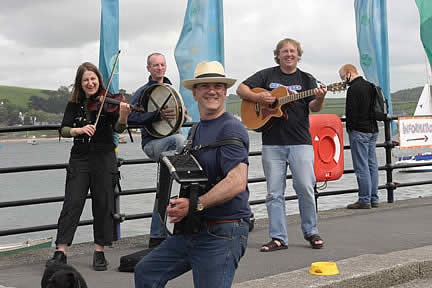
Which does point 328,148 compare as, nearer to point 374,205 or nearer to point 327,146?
point 327,146

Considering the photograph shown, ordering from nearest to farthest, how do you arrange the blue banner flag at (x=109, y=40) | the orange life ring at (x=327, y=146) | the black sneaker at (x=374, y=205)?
1. the blue banner flag at (x=109, y=40)
2. the orange life ring at (x=327, y=146)
3. the black sneaker at (x=374, y=205)

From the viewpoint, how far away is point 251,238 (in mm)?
6566

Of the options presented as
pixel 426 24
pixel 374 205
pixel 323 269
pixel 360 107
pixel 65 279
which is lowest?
pixel 374 205

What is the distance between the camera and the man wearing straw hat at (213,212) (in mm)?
3104

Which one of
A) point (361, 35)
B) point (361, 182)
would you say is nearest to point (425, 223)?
point (361, 182)

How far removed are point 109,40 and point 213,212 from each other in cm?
392

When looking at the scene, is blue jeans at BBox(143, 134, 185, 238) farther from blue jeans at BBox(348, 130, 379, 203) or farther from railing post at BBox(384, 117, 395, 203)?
railing post at BBox(384, 117, 395, 203)

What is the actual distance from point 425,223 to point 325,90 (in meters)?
2.62

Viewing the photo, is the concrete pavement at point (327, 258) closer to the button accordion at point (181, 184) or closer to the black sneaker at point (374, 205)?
the black sneaker at point (374, 205)

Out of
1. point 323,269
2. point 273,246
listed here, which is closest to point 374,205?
point 273,246

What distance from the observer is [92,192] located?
5340 mm

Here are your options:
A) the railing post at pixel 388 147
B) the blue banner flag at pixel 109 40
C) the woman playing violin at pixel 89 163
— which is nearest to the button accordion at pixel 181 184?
the woman playing violin at pixel 89 163

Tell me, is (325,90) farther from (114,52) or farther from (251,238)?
(114,52)

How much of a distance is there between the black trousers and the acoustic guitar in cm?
158
